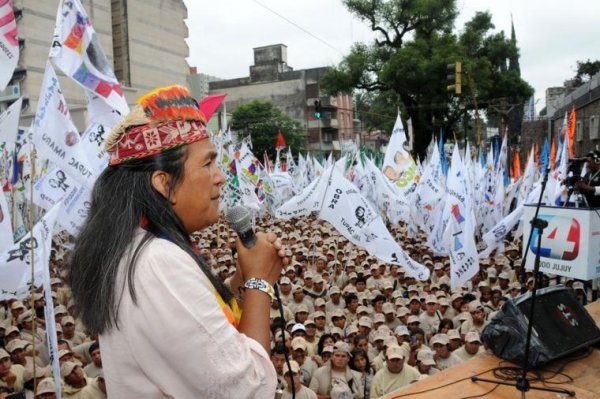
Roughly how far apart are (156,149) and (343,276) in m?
9.95

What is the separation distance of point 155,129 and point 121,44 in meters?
44.6

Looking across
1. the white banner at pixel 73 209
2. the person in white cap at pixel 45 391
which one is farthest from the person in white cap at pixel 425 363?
the white banner at pixel 73 209

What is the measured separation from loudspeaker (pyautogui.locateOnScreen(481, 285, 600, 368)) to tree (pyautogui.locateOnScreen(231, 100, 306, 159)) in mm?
39824

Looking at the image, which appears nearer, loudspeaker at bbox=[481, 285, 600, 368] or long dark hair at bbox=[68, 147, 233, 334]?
long dark hair at bbox=[68, 147, 233, 334]

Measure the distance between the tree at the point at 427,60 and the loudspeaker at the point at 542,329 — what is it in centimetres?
2863

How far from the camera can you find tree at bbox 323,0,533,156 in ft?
102

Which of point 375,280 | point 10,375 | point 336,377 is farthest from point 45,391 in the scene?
point 375,280

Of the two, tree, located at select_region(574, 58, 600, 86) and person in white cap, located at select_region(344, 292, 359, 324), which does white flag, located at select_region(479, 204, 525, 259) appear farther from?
tree, located at select_region(574, 58, 600, 86)

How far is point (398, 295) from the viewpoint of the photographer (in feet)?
31.1

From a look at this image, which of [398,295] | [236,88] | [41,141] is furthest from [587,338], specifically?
[236,88]

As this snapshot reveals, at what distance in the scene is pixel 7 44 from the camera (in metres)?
4.82

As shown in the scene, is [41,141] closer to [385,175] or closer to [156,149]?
[156,149]

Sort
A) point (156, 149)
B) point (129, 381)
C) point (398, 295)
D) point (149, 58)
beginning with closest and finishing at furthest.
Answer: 1. point (129, 381)
2. point (156, 149)
3. point (398, 295)
4. point (149, 58)

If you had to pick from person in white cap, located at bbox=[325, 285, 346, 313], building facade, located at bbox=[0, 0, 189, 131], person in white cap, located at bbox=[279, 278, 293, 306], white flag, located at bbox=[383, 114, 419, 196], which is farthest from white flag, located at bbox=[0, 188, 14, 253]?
building facade, located at bbox=[0, 0, 189, 131]
